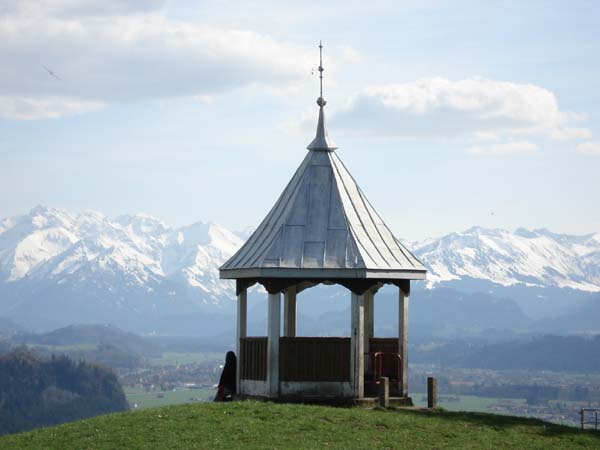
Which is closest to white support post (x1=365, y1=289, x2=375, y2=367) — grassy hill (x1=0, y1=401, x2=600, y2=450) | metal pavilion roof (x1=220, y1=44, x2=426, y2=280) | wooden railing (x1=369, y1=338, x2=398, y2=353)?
wooden railing (x1=369, y1=338, x2=398, y2=353)

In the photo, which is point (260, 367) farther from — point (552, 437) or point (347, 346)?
point (552, 437)

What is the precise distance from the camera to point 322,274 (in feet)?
137

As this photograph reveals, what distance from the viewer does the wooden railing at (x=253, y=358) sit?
42.7 m

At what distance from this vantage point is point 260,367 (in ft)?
140

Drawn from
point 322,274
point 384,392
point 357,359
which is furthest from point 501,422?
point 322,274

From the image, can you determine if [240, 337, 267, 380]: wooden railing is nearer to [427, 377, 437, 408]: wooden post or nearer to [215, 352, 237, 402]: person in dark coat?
[215, 352, 237, 402]: person in dark coat

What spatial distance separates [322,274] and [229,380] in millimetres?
5849

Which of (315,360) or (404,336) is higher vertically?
(404,336)

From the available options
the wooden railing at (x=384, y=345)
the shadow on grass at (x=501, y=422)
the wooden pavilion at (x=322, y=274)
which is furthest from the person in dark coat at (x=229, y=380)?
the shadow on grass at (x=501, y=422)

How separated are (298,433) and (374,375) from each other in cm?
844

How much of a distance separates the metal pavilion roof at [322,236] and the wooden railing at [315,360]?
2.18 meters

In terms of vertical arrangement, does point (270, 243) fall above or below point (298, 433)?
above

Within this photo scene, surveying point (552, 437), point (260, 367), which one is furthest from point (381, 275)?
point (552, 437)

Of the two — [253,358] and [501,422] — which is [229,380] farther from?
[501,422]
